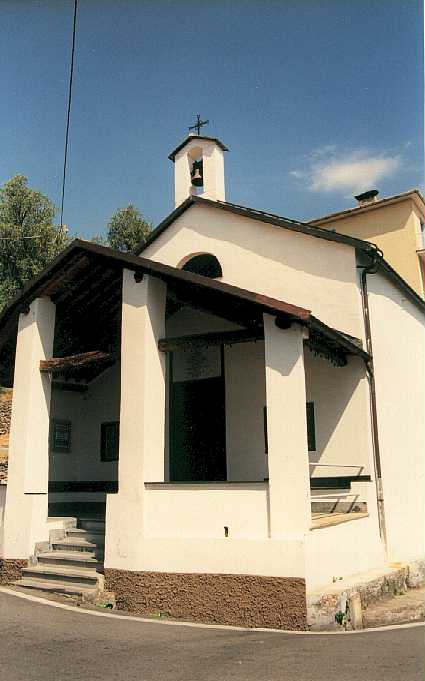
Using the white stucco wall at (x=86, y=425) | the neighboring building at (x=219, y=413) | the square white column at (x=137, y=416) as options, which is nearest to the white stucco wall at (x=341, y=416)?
the neighboring building at (x=219, y=413)

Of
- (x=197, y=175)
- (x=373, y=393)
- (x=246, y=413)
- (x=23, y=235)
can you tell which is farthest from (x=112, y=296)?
(x=23, y=235)

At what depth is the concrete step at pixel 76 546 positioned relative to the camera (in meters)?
9.12

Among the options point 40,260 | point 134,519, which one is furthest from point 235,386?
point 40,260

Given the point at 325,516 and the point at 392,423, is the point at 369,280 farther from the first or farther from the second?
the point at 325,516

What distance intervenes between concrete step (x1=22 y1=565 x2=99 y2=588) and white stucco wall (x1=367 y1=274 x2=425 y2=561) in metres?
4.88

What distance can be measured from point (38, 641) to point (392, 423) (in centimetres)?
713

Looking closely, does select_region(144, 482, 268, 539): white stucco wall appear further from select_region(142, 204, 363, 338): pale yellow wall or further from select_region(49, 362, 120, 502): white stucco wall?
select_region(49, 362, 120, 502): white stucco wall

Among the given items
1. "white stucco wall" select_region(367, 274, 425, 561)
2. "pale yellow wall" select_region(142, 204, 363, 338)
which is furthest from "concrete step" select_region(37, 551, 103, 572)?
"pale yellow wall" select_region(142, 204, 363, 338)

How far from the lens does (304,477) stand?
7.36 metres

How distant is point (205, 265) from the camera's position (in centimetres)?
1311

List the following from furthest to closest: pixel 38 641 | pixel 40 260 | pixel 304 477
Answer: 1. pixel 40 260
2. pixel 304 477
3. pixel 38 641

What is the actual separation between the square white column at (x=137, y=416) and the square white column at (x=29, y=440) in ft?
5.30

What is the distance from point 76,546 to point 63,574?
2.36ft

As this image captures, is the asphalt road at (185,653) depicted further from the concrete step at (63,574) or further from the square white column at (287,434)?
the square white column at (287,434)
